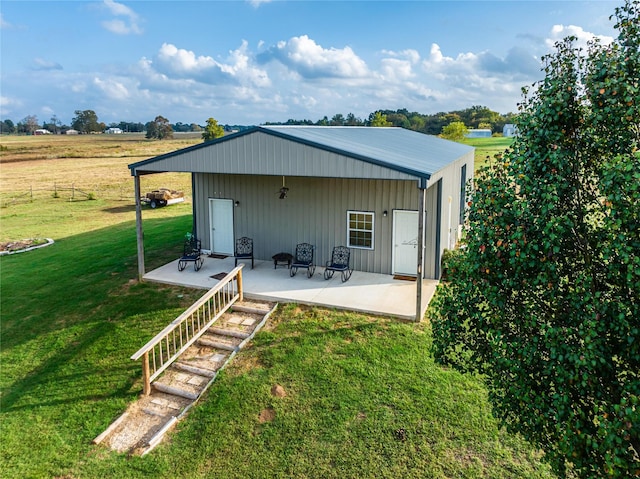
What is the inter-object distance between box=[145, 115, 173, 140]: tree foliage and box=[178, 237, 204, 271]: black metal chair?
3382 inches

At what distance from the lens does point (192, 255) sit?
13.2m

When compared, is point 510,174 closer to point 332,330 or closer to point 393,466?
point 393,466

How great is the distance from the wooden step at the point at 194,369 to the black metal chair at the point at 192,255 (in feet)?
15.4

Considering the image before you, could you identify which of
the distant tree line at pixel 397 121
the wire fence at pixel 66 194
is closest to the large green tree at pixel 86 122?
the distant tree line at pixel 397 121

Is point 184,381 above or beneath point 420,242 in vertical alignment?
beneath

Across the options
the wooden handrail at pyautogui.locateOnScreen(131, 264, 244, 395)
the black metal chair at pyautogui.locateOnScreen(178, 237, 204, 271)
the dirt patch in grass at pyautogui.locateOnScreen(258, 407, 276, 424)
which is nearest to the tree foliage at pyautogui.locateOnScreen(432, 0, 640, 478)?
the dirt patch in grass at pyautogui.locateOnScreen(258, 407, 276, 424)

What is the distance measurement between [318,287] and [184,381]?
4.31 m

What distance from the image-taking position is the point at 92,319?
10766 millimetres

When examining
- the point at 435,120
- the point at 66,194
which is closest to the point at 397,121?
the point at 435,120

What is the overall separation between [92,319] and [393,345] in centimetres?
691

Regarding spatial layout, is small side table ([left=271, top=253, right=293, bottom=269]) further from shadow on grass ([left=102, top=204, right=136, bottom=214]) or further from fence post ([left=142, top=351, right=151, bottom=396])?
shadow on grass ([left=102, top=204, right=136, bottom=214])

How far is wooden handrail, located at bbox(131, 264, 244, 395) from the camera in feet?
26.6

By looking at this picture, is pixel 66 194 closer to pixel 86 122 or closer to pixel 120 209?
pixel 120 209

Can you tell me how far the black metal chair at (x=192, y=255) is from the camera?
43.0 ft
